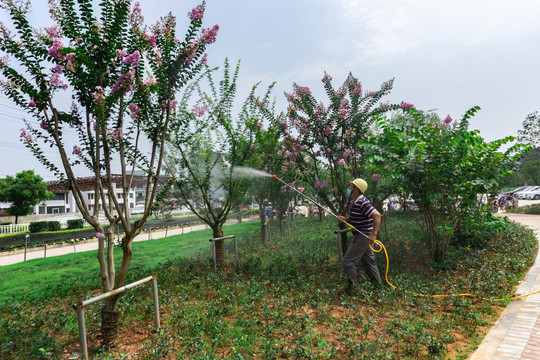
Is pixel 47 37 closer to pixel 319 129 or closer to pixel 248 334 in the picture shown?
pixel 248 334

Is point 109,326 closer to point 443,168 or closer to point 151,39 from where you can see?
point 151,39

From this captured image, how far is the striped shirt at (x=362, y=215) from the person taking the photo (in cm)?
572

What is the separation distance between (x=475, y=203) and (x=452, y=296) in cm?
293

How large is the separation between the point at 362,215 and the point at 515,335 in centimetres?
266

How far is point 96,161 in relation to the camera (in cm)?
403

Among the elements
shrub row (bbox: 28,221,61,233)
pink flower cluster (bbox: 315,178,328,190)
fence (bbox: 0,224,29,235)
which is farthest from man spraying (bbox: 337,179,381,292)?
fence (bbox: 0,224,29,235)

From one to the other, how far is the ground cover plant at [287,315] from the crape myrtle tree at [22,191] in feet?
109

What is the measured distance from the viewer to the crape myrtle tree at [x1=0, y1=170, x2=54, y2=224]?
32.1 metres

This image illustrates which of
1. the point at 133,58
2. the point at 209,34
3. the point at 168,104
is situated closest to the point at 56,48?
the point at 133,58

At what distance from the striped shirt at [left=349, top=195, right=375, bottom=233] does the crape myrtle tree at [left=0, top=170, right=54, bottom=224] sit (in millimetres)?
36014

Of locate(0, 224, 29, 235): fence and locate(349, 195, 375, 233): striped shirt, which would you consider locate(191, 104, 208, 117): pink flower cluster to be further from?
Answer: locate(0, 224, 29, 235): fence

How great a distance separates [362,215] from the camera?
19.0 feet

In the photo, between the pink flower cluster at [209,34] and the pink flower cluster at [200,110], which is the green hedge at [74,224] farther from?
the pink flower cluster at [209,34]

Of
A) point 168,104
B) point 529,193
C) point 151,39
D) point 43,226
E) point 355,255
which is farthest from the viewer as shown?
point 529,193
